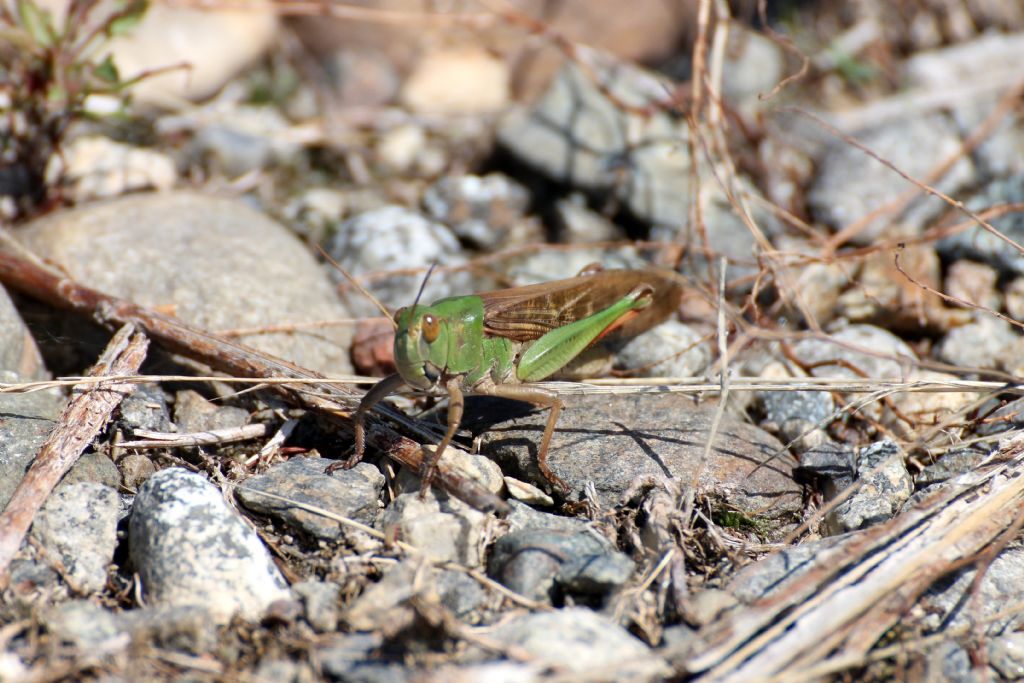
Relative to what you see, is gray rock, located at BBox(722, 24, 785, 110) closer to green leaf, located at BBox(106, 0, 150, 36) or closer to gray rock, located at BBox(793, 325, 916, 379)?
gray rock, located at BBox(793, 325, 916, 379)

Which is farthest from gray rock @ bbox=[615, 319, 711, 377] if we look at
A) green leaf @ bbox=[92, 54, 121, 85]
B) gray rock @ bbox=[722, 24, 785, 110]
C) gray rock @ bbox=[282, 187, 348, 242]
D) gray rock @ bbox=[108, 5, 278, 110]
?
gray rock @ bbox=[108, 5, 278, 110]

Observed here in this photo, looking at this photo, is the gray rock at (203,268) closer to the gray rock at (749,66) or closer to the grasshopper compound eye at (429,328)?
the grasshopper compound eye at (429,328)

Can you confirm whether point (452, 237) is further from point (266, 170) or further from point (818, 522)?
point (818, 522)

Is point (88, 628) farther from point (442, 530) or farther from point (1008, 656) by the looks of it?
point (1008, 656)

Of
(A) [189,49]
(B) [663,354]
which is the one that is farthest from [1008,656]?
(A) [189,49]

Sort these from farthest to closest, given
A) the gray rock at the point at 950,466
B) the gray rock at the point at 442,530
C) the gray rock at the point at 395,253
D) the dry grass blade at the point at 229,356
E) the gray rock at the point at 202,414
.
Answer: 1. the gray rock at the point at 395,253
2. the gray rock at the point at 202,414
3. the dry grass blade at the point at 229,356
4. the gray rock at the point at 950,466
5. the gray rock at the point at 442,530

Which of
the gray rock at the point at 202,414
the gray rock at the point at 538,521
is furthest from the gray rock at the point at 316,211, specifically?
the gray rock at the point at 538,521

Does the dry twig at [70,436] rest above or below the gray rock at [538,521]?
above
